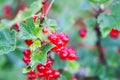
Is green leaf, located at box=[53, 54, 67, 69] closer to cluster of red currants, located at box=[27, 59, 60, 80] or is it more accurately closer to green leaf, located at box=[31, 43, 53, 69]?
cluster of red currants, located at box=[27, 59, 60, 80]

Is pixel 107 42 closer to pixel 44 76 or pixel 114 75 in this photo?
pixel 114 75

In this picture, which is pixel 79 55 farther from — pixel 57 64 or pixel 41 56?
pixel 41 56

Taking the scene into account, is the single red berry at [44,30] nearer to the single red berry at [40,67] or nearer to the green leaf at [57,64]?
the single red berry at [40,67]

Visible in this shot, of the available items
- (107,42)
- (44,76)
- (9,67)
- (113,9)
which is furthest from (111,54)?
(44,76)

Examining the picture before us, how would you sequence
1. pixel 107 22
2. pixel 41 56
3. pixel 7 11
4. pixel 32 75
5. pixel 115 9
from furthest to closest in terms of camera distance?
pixel 7 11 → pixel 115 9 → pixel 107 22 → pixel 32 75 → pixel 41 56

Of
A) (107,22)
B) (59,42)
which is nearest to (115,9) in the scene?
(107,22)

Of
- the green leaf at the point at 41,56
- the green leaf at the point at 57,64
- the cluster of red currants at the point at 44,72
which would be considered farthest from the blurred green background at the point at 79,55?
the green leaf at the point at 41,56

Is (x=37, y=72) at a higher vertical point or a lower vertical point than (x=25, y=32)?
lower

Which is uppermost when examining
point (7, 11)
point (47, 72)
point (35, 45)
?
point (7, 11)
